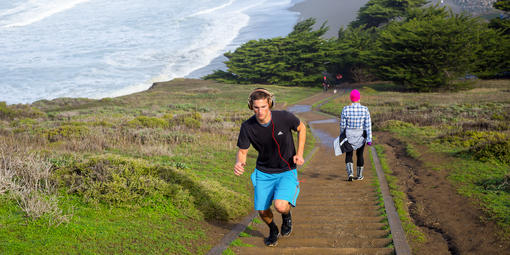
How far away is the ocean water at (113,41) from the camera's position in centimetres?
7050

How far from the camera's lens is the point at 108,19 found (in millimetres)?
103125

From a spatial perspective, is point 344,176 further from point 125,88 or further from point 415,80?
point 125,88

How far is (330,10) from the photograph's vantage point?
137625 millimetres

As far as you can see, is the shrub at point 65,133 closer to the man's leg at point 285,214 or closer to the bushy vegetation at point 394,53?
the man's leg at point 285,214

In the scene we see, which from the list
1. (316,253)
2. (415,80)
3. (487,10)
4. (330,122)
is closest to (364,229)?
(316,253)

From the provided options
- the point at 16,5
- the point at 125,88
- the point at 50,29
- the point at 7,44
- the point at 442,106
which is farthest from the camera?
the point at 16,5

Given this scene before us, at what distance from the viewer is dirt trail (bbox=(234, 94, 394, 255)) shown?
184 inches

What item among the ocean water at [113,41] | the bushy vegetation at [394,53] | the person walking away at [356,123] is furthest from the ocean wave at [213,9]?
the person walking away at [356,123]

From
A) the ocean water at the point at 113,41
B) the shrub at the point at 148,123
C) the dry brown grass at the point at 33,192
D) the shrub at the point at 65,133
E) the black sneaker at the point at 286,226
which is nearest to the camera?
the dry brown grass at the point at 33,192

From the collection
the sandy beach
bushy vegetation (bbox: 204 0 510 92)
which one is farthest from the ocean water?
bushy vegetation (bbox: 204 0 510 92)

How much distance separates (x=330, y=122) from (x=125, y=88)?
197 feet

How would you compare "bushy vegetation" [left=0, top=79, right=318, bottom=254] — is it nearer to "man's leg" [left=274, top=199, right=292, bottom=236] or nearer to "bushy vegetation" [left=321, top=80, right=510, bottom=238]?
"man's leg" [left=274, top=199, right=292, bottom=236]

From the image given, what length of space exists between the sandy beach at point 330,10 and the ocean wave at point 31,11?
77683 millimetres

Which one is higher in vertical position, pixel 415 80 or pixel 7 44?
pixel 7 44
